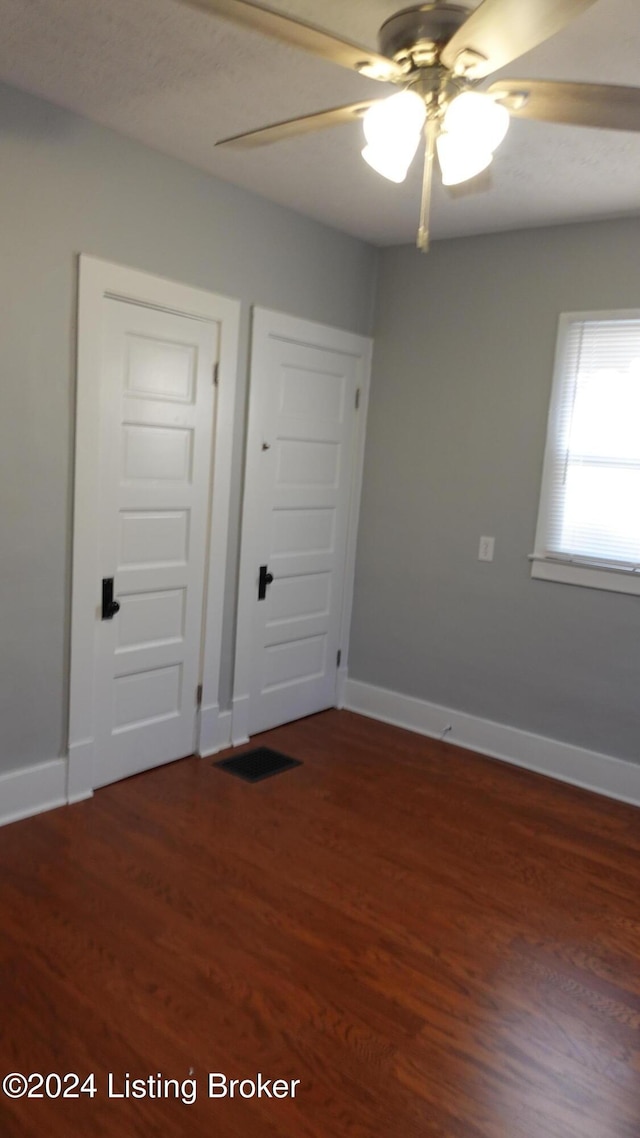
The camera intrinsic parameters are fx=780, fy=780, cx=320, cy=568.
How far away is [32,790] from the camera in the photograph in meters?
2.98

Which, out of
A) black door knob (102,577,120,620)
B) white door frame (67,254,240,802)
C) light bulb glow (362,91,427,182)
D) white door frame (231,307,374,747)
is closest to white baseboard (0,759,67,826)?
white door frame (67,254,240,802)

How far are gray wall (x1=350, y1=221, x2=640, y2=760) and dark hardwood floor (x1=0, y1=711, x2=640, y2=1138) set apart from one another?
62 centimetres

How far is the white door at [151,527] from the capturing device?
10.1 ft

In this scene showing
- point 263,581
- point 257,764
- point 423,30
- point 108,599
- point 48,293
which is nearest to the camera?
point 423,30

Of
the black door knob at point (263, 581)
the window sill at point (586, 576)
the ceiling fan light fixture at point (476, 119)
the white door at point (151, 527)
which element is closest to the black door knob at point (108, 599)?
the white door at point (151, 527)

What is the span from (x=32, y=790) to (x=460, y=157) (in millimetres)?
2582

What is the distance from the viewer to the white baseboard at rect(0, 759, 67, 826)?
290 centimetres

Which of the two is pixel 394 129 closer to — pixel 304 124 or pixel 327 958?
pixel 304 124

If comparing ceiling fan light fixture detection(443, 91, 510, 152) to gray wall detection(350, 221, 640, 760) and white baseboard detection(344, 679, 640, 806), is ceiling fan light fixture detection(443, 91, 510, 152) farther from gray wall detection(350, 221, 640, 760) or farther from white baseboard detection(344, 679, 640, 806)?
white baseboard detection(344, 679, 640, 806)

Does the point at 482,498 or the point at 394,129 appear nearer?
the point at 394,129

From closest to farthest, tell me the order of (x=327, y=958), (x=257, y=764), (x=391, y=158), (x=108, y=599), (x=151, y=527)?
(x=391, y=158)
(x=327, y=958)
(x=108, y=599)
(x=151, y=527)
(x=257, y=764)

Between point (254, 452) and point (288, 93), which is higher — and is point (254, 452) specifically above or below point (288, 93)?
below

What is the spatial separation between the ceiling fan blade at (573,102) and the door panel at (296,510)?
2.03 metres

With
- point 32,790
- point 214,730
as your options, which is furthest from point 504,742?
point 32,790
